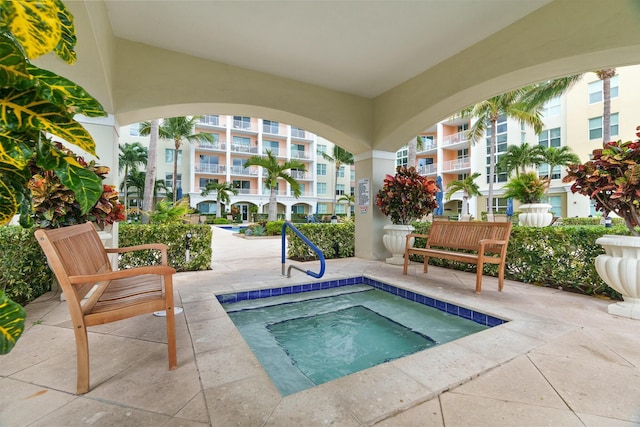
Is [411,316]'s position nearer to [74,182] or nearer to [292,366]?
[292,366]

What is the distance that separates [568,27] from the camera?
3.34 m

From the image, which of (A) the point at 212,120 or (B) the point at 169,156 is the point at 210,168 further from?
(B) the point at 169,156

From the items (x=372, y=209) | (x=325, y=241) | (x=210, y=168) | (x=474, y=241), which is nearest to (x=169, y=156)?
(x=210, y=168)

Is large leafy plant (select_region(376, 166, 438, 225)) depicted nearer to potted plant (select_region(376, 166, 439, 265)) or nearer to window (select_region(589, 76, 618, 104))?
potted plant (select_region(376, 166, 439, 265))

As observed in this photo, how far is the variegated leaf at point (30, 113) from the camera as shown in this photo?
2.42 ft

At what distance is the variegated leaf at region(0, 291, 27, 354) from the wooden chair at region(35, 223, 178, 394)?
33.8 inches

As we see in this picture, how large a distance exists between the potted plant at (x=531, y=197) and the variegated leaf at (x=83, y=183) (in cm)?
765

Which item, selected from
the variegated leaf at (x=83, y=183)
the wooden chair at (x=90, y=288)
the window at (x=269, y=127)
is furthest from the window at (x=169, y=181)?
the variegated leaf at (x=83, y=183)

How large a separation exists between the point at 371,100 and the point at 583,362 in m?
5.58

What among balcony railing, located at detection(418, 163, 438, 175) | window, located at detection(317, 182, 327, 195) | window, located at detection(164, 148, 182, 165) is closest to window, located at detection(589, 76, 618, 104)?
balcony railing, located at detection(418, 163, 438, 175)

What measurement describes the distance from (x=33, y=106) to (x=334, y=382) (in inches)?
70.6

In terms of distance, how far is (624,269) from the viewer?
2.83 meters

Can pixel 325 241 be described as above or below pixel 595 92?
below

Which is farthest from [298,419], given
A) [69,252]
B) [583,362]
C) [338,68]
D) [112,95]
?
[338,68]
